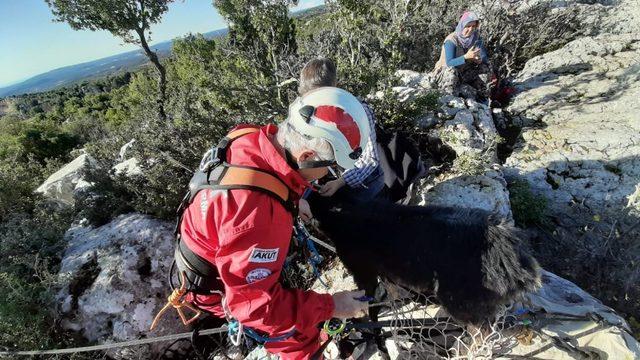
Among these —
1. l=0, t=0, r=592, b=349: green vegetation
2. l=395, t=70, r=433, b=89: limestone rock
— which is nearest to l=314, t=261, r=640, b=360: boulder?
l=0, t=0, r=592, b=349: green vegetation

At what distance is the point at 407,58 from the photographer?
6957mm

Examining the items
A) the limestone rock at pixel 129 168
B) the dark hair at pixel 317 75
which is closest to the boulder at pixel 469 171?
the dark hair at pixel 317 75

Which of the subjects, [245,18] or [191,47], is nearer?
[245,18]

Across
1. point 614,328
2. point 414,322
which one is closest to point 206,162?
point 414,322

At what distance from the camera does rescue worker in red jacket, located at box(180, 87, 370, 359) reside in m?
1.73

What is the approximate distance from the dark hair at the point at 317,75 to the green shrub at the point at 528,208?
94.5 inches

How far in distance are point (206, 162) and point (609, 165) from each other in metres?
4.43

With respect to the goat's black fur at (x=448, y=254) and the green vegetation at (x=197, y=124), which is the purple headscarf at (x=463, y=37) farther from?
the goat's black fur at (x=448, y=254)

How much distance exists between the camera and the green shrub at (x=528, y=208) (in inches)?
147

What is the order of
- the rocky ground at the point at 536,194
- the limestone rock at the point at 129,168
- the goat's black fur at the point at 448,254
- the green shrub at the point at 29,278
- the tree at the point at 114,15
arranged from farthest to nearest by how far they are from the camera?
the tree at the point at 114,15 < the limestone rock at the point at 129,168 < the green shrub at the point at 29,278 < the rocky ground at the point at 536,194 < the goat's black fur at the point at 448,254

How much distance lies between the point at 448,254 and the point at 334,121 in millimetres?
864

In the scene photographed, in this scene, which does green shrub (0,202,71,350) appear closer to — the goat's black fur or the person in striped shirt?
the person in striped shirt

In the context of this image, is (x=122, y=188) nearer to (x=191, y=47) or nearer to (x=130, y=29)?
(x=191, y=47)

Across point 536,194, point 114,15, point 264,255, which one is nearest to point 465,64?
point 536,194
